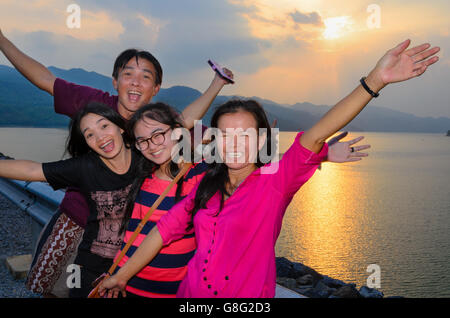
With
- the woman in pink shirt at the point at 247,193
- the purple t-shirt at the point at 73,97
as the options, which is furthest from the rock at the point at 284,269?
the woman in pink shirt at the point at 247,193

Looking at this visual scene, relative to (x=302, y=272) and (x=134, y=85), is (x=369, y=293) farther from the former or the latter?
(x=134, y=85)

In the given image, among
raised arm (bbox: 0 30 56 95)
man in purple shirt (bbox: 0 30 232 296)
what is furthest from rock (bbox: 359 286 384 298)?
A: raised arm (bbox: 0 30 56 95)

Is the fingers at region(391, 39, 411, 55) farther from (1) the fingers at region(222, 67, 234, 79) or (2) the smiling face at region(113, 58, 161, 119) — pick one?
(2) the smiling face at region(113, 58, 161, 119)

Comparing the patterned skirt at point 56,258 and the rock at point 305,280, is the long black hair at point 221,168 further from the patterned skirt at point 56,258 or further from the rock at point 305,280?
the rock at point 305,280

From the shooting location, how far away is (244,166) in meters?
1.95

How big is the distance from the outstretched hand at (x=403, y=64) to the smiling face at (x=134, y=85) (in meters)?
1.89

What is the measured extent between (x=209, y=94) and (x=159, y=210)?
1087 mm

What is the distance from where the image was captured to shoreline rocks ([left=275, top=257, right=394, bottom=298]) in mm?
5305

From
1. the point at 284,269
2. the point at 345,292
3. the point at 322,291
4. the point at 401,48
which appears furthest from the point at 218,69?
the point at 284,269

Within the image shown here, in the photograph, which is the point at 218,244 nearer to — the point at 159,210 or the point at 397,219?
the point at 159,210

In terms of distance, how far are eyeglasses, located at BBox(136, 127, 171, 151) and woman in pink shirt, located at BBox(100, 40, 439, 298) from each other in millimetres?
504

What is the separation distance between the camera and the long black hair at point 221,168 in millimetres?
1923

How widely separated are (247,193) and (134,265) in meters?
0.84
